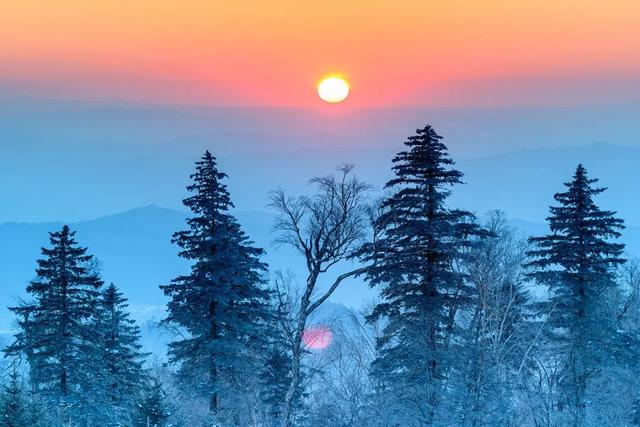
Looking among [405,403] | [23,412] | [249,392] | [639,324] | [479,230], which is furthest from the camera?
[639,324]

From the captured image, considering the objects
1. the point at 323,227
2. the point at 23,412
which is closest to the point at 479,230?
the point at 323,227

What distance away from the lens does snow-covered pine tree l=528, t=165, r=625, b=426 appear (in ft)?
97.0

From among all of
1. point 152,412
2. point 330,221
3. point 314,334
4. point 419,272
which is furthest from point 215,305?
point 314,334

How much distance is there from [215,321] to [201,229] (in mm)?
4266

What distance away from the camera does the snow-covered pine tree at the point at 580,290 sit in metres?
29.6

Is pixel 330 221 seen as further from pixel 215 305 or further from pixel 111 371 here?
pixel 111 371

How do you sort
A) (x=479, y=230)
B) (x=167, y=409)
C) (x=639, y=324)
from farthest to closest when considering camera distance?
A: (x=639, y=324) → (x=479, y=230) → (x=167, y=409)

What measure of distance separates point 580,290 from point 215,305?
1509cm

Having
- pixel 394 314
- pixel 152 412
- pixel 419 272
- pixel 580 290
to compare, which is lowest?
pixel 152 412

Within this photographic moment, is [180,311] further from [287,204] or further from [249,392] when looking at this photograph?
[287,204]

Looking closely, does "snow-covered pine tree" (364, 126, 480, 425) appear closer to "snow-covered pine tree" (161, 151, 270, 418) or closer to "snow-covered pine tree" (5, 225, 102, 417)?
"snow-covered pine tree" (161, 151, 270, 418)

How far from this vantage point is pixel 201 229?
32.1m

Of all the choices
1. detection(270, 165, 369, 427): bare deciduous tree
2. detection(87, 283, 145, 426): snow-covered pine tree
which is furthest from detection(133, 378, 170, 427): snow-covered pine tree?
detection(270, 165, 369, 427): bare deciduous tree

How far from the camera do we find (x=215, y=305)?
30.5 m
